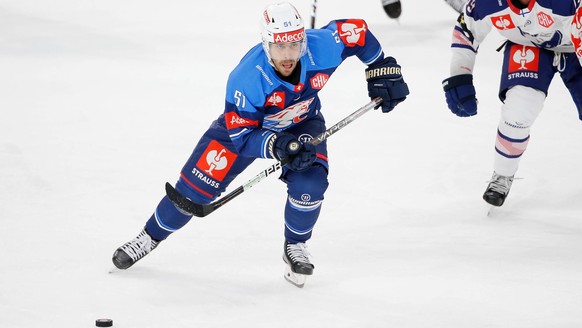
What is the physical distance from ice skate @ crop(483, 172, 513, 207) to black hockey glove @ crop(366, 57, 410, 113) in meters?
0.79

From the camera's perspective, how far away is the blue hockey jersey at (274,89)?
3482 millimetres

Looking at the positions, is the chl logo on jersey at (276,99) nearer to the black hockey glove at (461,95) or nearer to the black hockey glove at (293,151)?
the black hockey glove at (293,151)

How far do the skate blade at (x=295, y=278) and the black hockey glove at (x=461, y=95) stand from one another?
4.23 feet

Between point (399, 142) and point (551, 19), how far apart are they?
172 centimetres

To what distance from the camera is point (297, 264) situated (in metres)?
3.59

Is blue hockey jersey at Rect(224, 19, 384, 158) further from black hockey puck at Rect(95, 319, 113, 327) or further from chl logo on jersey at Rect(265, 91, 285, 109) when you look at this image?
black hockey puck at Rect(95, 319, 113, 327)

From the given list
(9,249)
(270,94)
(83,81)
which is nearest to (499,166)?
(270,94)

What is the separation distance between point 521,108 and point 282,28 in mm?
1371

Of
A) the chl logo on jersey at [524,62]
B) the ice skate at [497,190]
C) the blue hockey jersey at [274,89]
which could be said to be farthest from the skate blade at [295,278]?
the chl logo on jersey at [524,62]

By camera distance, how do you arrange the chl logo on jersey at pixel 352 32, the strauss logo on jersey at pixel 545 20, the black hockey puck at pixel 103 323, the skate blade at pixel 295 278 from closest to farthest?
the black hockey puck at pixel 103 323 < the skate blade at pixel 295 278 < the chl logo on jersey at pixel 352 32 < the strauss logo on jersey at pixel 545 20

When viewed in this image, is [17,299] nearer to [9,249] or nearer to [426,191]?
[9,249]

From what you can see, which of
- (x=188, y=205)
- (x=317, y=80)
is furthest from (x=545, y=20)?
(x=188, y=205)

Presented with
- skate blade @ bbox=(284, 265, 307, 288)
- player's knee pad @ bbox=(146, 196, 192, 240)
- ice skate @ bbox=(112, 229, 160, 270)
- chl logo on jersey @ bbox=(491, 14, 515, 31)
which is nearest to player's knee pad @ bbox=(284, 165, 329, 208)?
skate blade @ bbox=(284, 265, 307, 288)

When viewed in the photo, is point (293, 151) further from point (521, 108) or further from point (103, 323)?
point (521, 108)
